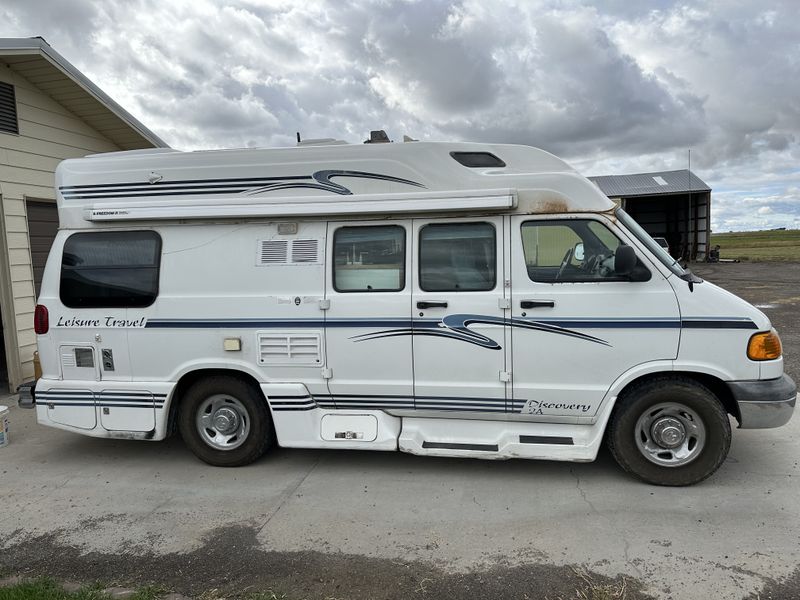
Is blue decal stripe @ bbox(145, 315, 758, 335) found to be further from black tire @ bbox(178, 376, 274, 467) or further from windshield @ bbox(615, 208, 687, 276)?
black tire @ bbox(178, 376, 274, 467)

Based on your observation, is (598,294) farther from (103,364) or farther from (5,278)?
A: (5,278)

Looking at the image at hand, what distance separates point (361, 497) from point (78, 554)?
187 cm

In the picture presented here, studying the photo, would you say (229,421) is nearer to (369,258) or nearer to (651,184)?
(369,258)

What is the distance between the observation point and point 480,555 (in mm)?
3475

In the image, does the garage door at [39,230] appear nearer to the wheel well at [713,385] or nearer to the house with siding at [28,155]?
the house with siding at [28,155]

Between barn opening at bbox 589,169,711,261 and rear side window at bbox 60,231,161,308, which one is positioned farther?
barn opening at bbox 589,169,711,261

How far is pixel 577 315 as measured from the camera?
4219 millimetres

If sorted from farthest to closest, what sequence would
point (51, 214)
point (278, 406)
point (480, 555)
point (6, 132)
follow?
1. point (51, 214)
2. point (6, 132)
3. point (278, 406)
4. point (480, 555)

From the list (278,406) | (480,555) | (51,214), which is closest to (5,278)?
(51,214)

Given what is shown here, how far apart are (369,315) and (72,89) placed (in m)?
5.89

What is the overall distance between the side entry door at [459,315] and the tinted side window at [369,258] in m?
0.17

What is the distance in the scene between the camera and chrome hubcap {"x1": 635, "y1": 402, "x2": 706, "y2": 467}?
13.7 feet

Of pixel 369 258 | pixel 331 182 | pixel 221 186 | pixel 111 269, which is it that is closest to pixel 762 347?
pixel 369 258

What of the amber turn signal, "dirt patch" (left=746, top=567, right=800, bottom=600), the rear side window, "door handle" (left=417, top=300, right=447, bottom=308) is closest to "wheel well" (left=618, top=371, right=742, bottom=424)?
the amber turn signal
